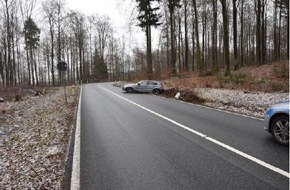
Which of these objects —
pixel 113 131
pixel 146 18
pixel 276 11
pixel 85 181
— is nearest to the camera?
pixel 85 181

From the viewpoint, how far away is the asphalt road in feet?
16.5

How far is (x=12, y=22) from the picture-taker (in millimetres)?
44031

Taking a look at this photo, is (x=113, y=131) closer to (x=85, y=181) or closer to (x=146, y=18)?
(x=85, y=181)

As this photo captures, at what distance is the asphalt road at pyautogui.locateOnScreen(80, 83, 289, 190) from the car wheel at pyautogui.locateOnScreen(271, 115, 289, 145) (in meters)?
0.23

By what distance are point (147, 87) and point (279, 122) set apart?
840 inches

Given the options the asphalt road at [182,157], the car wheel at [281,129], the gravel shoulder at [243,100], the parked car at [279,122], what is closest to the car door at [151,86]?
the gravel shoulder at [243,100]

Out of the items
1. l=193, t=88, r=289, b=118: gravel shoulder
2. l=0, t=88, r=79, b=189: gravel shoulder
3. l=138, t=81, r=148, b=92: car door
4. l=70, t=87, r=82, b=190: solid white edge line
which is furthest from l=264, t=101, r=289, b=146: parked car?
l=138, t=81, r=148, b=92: car door

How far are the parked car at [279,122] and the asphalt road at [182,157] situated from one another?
261 millimetres

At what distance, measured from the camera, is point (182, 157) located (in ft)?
20.9

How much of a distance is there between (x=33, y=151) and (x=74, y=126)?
324cm

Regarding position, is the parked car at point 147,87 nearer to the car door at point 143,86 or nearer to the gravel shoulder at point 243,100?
the car door at point 143,86

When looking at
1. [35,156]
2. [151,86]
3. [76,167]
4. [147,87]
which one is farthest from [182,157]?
[147,87]

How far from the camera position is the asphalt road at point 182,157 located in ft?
16.5

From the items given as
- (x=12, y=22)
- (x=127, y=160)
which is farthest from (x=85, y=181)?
(x=12, y=22)
